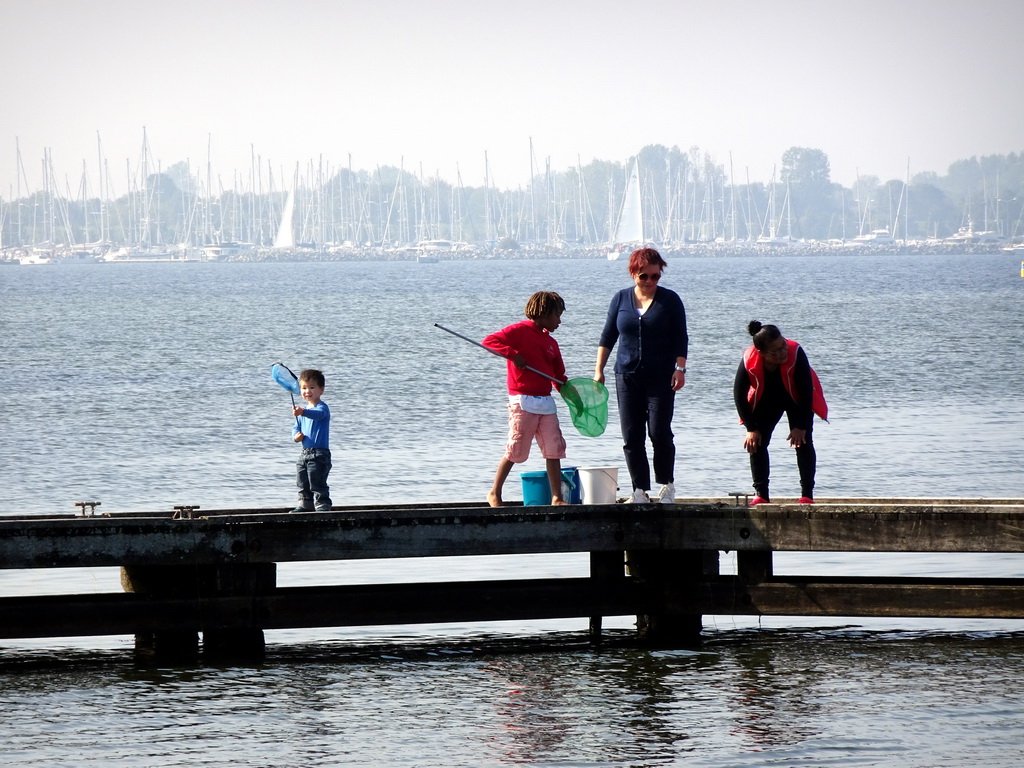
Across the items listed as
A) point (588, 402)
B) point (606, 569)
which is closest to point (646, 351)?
point (588, 402)

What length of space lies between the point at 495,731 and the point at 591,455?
15.3m

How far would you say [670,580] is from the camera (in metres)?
10.8

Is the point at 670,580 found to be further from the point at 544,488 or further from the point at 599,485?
the point at 544,488

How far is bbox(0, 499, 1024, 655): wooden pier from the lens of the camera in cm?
1005

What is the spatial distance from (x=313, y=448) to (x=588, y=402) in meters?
1.98

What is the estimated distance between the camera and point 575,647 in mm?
11195

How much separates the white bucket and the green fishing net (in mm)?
385

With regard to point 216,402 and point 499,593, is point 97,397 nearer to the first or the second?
point 216,402

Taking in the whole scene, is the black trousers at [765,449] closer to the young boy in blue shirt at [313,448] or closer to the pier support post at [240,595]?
the young boy in blue shirt at [313,448]

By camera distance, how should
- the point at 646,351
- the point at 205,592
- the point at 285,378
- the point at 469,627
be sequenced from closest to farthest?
the point at 205,592 → the point at 646,351 → the point at 285,378 → the point at 469,627

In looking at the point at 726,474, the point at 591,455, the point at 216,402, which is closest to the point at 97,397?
the point at 216,402

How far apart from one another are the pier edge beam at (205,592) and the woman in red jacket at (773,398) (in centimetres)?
336

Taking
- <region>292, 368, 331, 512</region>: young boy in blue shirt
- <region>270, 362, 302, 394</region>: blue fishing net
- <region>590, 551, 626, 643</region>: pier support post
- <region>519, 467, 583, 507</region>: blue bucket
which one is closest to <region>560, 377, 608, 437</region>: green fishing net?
<region>519, 467, 583, 507</region>: blue bucket

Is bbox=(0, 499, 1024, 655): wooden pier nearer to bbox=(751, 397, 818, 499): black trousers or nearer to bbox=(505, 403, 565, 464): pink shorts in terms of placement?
bbox=(751, 397, 818, 499): black trousers
